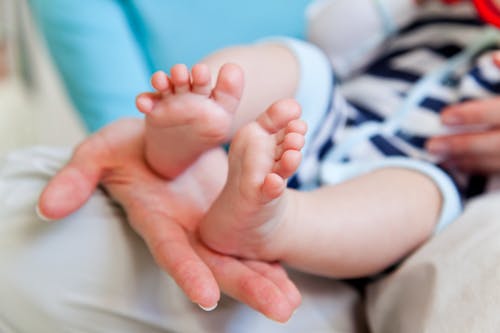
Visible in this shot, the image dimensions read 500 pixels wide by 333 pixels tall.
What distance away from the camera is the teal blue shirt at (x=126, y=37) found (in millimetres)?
750

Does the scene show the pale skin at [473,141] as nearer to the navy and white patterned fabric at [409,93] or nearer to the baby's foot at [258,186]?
the navy and white patterned fabric at [409,93]

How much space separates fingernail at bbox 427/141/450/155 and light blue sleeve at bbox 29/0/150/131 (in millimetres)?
399

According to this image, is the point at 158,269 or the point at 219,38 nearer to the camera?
the point at 158,269

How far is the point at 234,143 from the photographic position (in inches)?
17.8

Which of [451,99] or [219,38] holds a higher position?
[219,38]

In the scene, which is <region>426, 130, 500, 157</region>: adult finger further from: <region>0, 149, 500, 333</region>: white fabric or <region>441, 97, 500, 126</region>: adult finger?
<region>0, 149, 500, 333</region>: white fabric

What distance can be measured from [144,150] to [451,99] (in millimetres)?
447

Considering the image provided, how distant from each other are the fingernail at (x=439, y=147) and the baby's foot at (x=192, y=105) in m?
0.33

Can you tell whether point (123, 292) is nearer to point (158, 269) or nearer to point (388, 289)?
point (158, 269)

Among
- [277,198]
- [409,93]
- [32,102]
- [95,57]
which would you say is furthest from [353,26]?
[32,102]

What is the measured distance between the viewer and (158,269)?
546 millimetres

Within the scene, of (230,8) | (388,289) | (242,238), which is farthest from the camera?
(230,8)

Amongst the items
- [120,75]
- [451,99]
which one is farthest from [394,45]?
[120,75]

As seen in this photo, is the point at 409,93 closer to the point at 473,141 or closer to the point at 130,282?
Result: the point at 473,141
